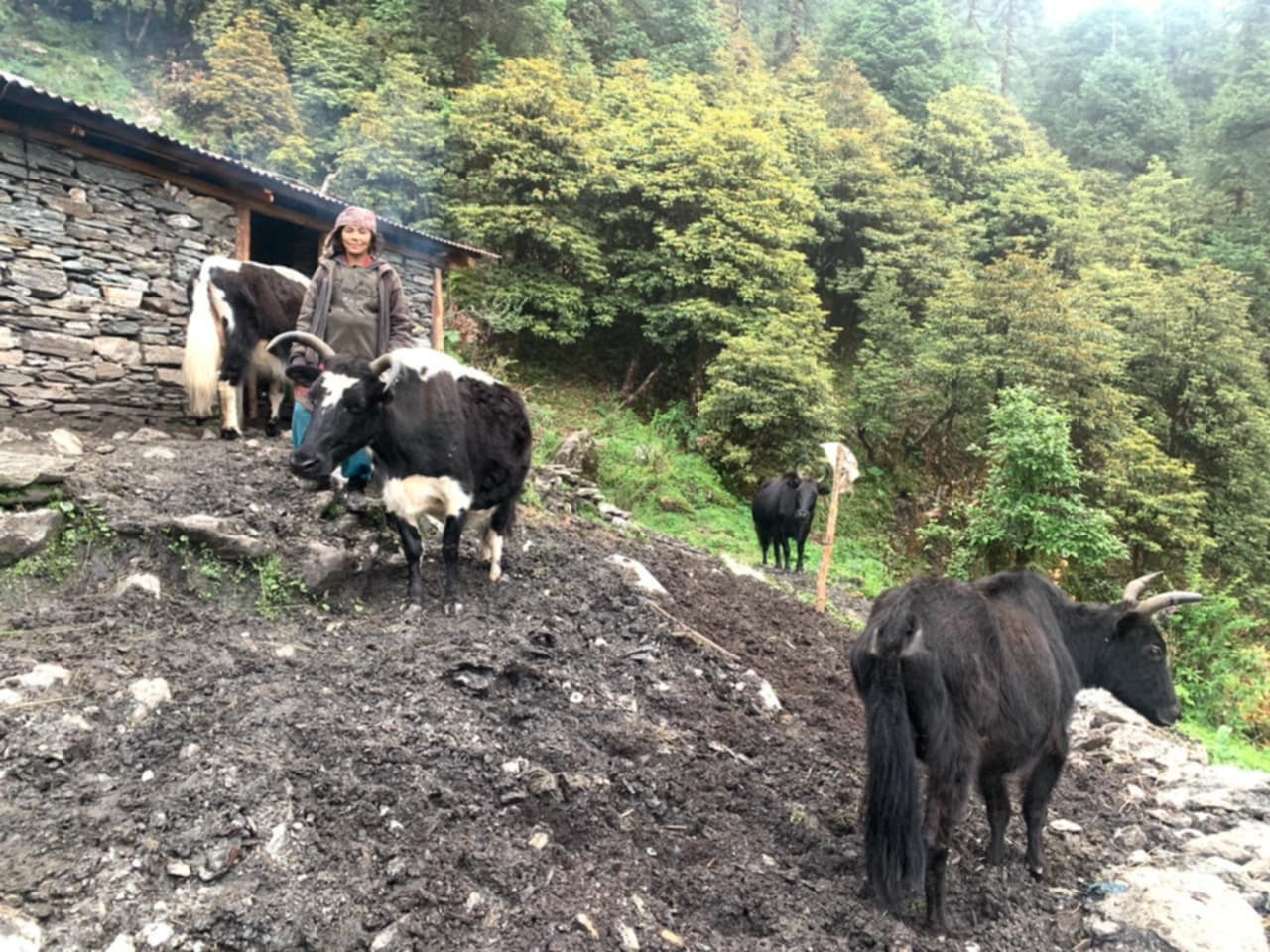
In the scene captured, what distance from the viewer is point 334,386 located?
4852mm

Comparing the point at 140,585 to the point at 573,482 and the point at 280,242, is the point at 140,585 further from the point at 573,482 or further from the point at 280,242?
the point at 280,242

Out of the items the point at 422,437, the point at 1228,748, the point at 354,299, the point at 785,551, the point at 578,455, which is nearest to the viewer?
the point at 422,437

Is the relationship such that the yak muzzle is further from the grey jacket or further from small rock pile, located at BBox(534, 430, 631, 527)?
small rock pile, located at BBox(534, 430, 631, 527)

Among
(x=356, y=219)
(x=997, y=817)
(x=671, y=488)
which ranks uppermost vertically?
(x=356, y=219)

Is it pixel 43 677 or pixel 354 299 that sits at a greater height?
pixel 354 299

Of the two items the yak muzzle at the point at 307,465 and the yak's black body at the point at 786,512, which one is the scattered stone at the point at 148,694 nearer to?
the yak muzzle at the point at 307,465

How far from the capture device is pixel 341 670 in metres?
4.21

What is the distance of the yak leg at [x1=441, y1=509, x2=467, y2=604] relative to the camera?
17.6 ft

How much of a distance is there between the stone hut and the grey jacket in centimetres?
329

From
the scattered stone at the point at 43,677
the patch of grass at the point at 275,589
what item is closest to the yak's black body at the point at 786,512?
the patch of grass at the point at 275,589

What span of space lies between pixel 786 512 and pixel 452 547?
7557 mm

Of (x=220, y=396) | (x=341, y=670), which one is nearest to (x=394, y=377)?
(x=341, y=670)

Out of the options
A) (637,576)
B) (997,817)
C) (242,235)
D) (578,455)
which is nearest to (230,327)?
(242,235)

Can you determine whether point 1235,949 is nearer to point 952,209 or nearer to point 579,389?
point 579,389
